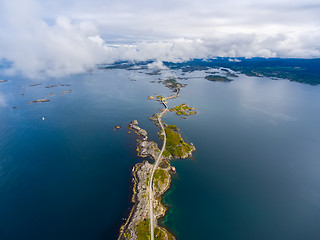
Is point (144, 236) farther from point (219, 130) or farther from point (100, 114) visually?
point (100, 114)

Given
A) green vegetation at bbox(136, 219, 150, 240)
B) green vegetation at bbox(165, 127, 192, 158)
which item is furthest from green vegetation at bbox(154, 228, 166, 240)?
green vegetation at bbox(165, 127, 192, 158)

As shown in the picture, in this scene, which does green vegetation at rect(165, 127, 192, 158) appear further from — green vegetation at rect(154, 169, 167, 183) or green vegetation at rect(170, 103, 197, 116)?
green vegetation at rect(170, 103, 197, 116)

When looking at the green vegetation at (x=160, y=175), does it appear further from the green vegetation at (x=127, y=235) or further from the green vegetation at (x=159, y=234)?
the green vegetation at (x=127, y=235)

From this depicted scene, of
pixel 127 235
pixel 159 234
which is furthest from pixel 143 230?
pixel 159 234

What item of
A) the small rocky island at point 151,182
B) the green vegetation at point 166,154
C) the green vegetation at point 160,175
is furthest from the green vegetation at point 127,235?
the green vegetation at point 166,154

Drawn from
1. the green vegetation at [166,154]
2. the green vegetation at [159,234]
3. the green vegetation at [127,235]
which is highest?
the green vegetation at [127,235]

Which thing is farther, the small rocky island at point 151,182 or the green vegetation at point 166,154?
the green vegetation at point 166,154

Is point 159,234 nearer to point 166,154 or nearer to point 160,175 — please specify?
point 160,175
